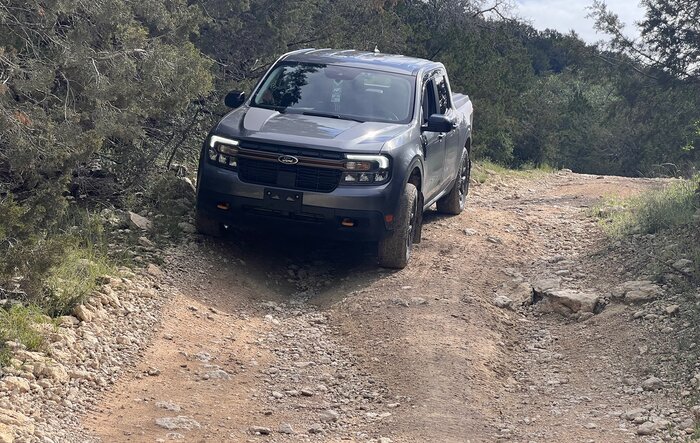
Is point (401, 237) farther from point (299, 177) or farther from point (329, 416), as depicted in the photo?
point (329, 416)

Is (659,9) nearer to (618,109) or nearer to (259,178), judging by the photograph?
(618,109)

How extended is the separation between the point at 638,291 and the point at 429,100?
3056 mm

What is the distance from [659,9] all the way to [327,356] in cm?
2347

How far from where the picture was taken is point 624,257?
32.6 feet

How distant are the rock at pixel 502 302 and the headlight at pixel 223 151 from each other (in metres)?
2.52

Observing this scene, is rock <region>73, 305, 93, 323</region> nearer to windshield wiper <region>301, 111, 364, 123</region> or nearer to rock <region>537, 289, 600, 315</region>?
windshield wiper <region>301, 111, 364, 123</region>

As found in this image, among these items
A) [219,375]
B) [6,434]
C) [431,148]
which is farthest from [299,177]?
[6,434]

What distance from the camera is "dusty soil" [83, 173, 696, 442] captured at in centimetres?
596

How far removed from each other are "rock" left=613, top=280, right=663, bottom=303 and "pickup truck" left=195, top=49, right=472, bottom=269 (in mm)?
1908

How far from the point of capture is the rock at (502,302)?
871cm

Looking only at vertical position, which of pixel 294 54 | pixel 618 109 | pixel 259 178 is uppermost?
pixel 294 54

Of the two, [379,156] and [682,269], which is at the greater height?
[379,156]

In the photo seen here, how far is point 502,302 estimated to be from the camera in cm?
873

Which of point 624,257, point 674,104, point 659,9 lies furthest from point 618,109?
point 624,257
